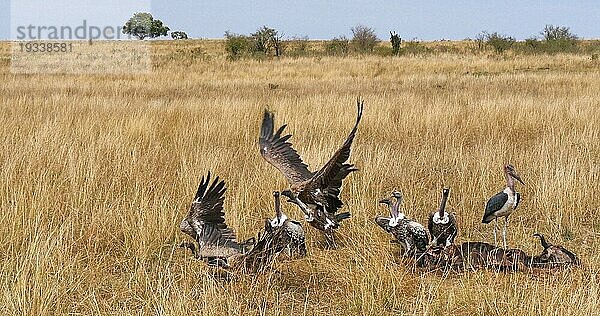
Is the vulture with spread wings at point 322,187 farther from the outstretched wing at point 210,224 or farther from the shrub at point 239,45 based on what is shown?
the shrub at point 239,45

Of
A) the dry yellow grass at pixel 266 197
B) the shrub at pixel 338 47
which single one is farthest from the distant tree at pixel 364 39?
the dry yellow grass at pixel 266 197

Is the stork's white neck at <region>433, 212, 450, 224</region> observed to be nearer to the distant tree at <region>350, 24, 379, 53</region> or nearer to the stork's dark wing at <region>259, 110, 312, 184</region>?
the stork's dark wing at <region>259, 110, 312, 184</region>

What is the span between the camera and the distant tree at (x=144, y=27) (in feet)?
299

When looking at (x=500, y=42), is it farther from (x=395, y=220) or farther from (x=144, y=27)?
(x=144, y=27)

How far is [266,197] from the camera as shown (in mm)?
5406

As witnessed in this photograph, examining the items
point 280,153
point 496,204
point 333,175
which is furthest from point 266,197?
point 496,204

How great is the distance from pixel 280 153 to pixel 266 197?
56cm

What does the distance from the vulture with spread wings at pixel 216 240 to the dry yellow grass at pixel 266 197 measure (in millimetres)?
110

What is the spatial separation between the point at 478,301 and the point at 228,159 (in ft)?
13.1

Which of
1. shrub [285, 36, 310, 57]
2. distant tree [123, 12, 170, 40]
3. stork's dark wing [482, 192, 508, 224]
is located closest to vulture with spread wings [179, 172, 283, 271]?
stork's dark wing [482, 192, 508, 224]

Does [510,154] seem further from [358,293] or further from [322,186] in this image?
[358,293]

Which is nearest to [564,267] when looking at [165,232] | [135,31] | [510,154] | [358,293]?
[358,293]

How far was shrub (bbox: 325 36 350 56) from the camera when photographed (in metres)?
40.6

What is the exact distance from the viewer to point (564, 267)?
374 centimetres
